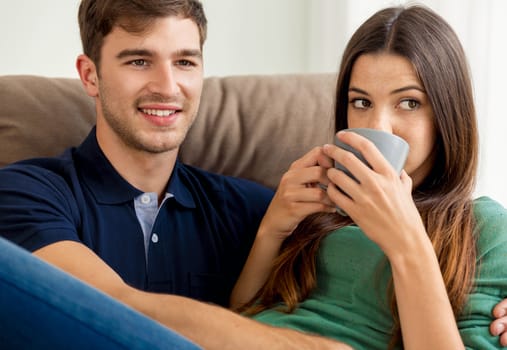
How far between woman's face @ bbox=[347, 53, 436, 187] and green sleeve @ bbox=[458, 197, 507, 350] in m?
0.18

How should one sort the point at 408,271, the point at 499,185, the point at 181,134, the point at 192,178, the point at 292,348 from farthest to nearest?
the point at 499,185, the point at 192,178, the point at 181,134, the point at 408,271, the point at 292,348

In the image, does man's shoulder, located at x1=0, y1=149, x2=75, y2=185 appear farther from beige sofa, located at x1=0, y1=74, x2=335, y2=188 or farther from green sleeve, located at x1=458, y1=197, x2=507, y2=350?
green sleeve, located at x1=458, y1=197, x2=507, y2=350

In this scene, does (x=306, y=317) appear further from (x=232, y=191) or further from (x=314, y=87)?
(x=314, y=87)

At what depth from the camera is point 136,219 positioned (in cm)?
164

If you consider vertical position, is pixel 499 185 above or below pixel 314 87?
below

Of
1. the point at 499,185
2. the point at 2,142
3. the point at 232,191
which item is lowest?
the point at 499,185

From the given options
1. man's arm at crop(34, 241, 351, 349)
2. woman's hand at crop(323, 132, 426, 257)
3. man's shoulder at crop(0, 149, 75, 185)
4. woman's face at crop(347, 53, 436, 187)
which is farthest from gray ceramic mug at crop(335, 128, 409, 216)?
man's shoulder at crop(0, 149, 75, 185)

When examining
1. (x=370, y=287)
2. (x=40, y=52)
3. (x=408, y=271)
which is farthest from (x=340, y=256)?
(x=40, y=52)

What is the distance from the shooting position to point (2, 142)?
5.78 ft

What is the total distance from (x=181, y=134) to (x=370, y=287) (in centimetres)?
51

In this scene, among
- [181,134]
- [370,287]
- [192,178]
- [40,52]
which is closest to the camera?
[370,287]

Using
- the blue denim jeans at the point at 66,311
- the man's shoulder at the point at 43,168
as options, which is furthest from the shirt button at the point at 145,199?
the blue denim jeans at the point at 66,311

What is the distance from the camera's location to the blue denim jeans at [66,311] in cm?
87

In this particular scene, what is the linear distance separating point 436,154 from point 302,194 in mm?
263
